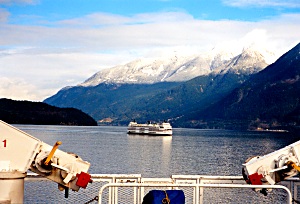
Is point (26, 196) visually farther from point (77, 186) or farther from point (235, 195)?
point (77, 186)

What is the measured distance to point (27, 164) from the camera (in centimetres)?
1239

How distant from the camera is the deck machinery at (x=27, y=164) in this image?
39.1ft

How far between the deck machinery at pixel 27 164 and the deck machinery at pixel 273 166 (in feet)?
12.8

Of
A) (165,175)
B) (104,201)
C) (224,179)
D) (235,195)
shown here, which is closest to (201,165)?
(165,175)

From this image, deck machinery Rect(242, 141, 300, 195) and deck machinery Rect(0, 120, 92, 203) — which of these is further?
deck machinery Rect(242, 141, 300, 195)

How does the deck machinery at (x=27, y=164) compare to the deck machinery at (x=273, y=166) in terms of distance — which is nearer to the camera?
the deck machinery at (x=27, y=164)

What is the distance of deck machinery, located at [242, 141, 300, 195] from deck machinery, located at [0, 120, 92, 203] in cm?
391

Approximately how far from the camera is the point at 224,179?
50.5 feet

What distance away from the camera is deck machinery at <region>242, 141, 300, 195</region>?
13.3 m

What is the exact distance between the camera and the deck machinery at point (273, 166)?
1331cm

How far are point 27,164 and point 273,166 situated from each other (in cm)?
571

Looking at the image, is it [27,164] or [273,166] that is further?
[273,166]

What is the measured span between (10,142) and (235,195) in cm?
3354

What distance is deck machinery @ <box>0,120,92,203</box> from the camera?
1192 centimetres
